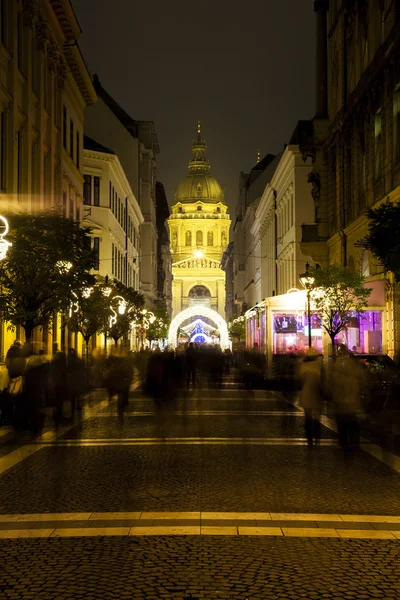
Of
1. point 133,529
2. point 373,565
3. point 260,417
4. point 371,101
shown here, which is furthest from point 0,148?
point 373,565

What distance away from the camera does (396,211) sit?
19.8m

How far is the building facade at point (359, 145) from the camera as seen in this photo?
2967 cm

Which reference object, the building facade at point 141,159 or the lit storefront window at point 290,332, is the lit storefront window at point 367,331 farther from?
the building facade at point 141,159

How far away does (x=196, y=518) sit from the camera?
9062 mm

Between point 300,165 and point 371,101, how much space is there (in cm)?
2042

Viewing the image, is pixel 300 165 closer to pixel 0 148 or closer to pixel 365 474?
pixel 0 148

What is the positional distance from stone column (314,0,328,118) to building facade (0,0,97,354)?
38.3 ft

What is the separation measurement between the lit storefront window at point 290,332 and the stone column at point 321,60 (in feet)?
43.2

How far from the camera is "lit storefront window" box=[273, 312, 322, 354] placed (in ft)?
117

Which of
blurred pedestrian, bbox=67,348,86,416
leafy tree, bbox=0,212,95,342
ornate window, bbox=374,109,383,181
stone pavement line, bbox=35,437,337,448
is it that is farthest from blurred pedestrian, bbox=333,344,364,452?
ornate window, bbox=374,109,383,181

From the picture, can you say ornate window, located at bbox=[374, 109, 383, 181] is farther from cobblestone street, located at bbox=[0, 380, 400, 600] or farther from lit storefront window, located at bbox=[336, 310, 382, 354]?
cobblestone street, located at bbox=[0, 380, 400, 600]

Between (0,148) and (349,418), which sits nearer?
(349,418)

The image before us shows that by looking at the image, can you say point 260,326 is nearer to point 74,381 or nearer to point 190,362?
point 190,362

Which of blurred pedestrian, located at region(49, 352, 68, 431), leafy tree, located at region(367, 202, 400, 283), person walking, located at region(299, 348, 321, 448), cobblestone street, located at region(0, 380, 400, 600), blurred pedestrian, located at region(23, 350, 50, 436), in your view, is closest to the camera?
cobblestone street, located at region(0, 380, 400, 600)
